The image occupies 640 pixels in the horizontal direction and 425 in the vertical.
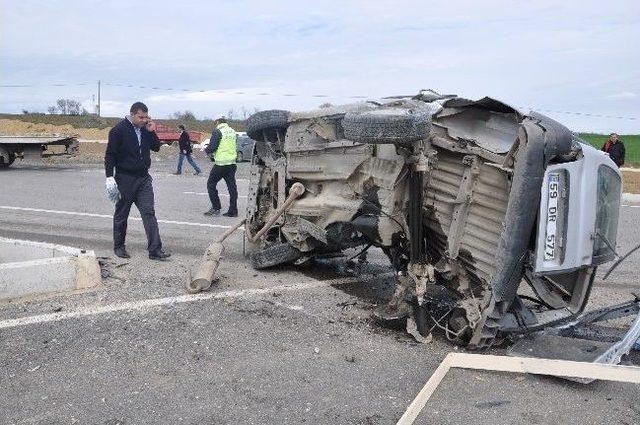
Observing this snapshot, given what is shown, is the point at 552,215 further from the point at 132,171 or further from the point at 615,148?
the point at 615,148

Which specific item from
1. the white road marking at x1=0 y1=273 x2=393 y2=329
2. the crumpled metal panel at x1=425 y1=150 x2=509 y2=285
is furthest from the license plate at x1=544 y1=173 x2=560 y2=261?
the white road marking at x1=0 y1=273 x2=393 y2=329

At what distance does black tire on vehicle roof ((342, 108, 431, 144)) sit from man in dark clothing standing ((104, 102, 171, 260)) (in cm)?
299

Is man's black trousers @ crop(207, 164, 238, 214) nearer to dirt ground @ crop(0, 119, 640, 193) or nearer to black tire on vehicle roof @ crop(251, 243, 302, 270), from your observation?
black tire on vehicle roof @ crop(251, 243, 302, 270)

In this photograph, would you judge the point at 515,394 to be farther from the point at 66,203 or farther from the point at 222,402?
the point at 66,203

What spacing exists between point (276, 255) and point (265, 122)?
1199 mm

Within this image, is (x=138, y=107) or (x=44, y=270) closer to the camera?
(x=44, y=270)

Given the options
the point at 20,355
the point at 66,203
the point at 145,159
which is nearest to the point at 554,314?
the point at 20,355

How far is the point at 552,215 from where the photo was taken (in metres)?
3.82

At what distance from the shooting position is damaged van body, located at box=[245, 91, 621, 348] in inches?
149

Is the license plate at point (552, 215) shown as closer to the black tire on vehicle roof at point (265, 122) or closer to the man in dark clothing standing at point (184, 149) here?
the black tire on vehicle roof at point (265, 122)

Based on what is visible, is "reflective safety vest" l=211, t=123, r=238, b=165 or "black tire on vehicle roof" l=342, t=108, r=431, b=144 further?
"reflective safety vest" l=211, t=123, r=238, b=165

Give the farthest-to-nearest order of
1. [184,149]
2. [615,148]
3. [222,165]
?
[184,149]
[615,148]
[222,165]

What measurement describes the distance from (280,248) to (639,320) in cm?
299

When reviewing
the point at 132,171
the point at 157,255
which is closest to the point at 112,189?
the point at 132,171
